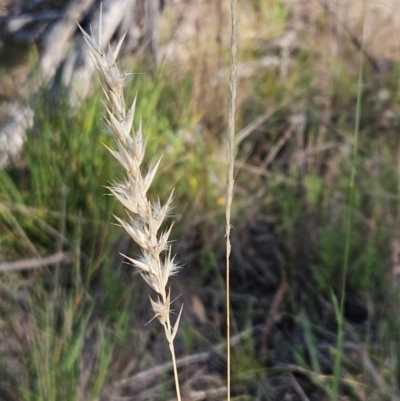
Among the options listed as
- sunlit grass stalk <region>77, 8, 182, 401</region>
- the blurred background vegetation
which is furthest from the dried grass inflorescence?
the blurred background vegetation

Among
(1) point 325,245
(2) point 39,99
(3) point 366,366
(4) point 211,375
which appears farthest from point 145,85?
(3) point 366,366

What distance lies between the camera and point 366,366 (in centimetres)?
131

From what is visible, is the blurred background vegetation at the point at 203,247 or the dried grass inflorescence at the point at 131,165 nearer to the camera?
the dried grass inflorescence at the point at 131,165

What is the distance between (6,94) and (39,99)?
1.14 m

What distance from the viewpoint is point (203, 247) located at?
1.86m

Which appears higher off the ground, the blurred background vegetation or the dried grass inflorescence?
the dried grass inflorescence

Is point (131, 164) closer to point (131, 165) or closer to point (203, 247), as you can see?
point (131, 165)

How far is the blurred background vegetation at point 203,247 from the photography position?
4.50ft

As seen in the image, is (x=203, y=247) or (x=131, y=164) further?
(x=203, y=247)

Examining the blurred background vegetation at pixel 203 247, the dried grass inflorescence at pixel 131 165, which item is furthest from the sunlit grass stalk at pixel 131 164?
the blurred background vegetation at pixel 203 247

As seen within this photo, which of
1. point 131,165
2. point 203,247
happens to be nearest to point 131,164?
point 131,165

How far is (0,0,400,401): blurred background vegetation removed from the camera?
Answer: 137 cm

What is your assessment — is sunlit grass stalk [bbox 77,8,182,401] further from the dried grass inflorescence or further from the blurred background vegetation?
the blurred background vegetation

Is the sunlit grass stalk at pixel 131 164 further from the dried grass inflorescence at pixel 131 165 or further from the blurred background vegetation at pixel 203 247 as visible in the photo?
the blurred background vegetation at pixel 203 247
